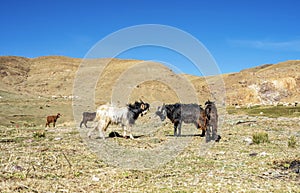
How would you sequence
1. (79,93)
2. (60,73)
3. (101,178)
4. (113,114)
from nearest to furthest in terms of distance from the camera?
(101,178)
(113,114)
(79,93)
(60,73)

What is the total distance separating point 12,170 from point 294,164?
33.6ft

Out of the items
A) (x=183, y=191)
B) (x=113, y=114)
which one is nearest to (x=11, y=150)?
(x=113, y=114)

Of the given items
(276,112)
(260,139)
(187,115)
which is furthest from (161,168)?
(276,112)

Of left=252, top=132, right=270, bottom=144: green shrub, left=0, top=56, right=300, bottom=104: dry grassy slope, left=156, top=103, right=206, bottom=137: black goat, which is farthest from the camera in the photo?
left=0, top=56, right=300, bottom=104: dry grassy slope

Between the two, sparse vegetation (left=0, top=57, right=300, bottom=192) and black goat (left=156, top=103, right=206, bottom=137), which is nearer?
sparse vegetation (left=0, top=57, right=300, bottom=192)

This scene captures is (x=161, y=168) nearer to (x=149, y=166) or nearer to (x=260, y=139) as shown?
(x=149, y=166)

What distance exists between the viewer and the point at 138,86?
97.4 meters

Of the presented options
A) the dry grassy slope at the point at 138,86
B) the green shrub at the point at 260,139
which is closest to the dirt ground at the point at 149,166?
the green shrub at the point at 260,139

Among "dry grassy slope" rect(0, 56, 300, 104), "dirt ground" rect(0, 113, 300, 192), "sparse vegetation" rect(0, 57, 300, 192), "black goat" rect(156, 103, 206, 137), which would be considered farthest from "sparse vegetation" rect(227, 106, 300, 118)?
"dry grassy slope" rect(0, 56, 300, 104)

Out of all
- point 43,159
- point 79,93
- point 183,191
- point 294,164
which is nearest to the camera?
point 183,191

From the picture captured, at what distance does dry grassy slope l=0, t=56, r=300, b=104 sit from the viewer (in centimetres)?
7150

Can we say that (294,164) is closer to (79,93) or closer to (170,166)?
(170,166)

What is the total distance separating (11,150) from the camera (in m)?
16.5

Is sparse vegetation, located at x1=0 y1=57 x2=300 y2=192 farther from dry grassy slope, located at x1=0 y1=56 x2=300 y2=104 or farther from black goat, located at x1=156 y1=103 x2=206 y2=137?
dry grassy slope, located at x1=0 y1=56 x2=300 y2=104
